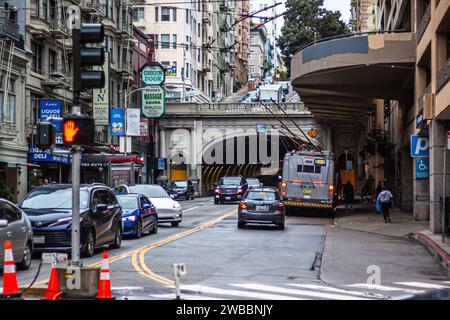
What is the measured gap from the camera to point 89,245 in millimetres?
18562

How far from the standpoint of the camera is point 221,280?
47.6 feet

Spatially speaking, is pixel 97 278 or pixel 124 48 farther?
pixel 124 48

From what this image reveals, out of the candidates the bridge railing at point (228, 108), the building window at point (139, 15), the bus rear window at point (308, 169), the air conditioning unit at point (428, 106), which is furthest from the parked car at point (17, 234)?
the building window at point (139, 15)

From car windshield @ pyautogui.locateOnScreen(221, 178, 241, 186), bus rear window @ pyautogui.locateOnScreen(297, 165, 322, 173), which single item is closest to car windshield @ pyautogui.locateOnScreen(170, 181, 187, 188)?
car windshield @ pyautogui.locateOnScreen(221, 178, 241, 186)

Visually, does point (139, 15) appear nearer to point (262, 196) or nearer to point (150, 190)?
point (150, 190)

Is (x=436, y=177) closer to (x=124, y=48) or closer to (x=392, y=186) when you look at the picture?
(x=392, y=186)

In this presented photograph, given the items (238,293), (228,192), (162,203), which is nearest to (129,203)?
(162,203)

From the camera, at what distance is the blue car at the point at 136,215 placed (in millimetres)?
24594

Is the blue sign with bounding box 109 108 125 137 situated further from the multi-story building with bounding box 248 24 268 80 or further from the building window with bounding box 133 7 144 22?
the multi-story building with bounding box 248 24 268 80

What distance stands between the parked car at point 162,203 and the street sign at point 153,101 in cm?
2364

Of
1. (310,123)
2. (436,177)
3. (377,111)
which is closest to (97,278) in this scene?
(436,177)

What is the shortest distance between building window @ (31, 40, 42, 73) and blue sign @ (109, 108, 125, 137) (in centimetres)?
528

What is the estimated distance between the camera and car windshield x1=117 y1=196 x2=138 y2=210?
25.1 m

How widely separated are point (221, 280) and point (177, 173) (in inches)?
2458
